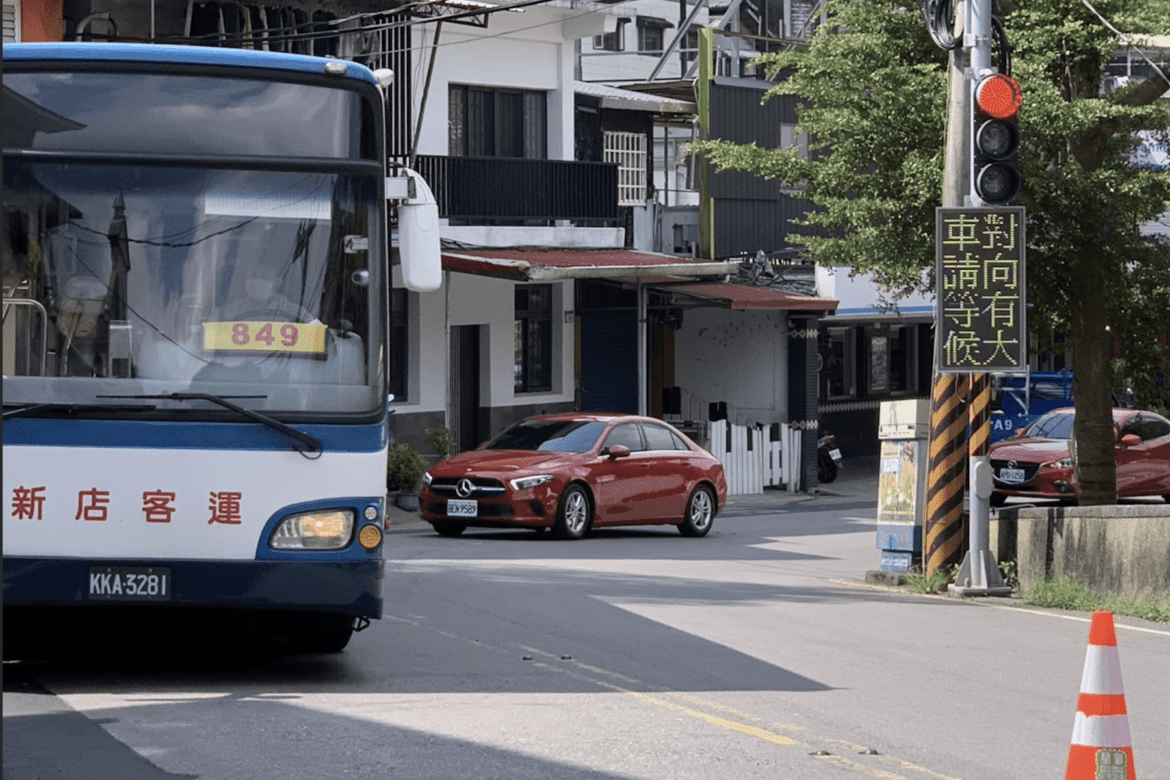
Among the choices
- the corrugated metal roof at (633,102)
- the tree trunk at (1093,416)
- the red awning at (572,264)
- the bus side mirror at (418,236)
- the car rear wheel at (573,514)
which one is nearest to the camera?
the bus side mirror at (418,236)

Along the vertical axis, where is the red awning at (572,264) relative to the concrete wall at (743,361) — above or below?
above

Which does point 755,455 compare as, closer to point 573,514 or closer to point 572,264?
point 572,264

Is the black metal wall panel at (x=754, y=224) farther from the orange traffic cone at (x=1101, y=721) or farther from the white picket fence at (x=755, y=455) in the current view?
the orange traffic cone at (x=1101, y=721)

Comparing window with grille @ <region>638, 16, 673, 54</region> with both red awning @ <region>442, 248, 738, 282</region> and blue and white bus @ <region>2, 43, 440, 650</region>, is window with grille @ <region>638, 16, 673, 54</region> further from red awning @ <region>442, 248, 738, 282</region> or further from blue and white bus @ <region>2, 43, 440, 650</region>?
blue and white bus @ <region>2, 43, 440, 650</region>

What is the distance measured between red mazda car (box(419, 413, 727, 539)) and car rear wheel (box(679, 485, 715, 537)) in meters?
0.01

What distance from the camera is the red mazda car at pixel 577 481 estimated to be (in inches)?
782

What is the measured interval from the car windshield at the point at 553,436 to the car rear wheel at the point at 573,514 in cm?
62

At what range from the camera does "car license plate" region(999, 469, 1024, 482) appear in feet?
85.5

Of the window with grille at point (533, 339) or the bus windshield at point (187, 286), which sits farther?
the window with grille at point (533, 339)

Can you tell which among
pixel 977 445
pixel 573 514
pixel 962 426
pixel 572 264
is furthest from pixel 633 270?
pixel 977 445

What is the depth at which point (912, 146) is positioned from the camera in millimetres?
17500

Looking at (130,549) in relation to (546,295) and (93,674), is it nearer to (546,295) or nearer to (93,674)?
(93,674)

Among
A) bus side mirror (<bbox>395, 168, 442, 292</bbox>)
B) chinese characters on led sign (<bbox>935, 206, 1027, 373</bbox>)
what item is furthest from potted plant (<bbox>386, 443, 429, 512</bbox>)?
bus side mirror (<bbox>395, 168, 442, 292</bbox>)

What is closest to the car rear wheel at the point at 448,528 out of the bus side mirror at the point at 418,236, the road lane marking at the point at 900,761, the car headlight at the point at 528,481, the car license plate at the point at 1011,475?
the car headlight at the point at 528,481
